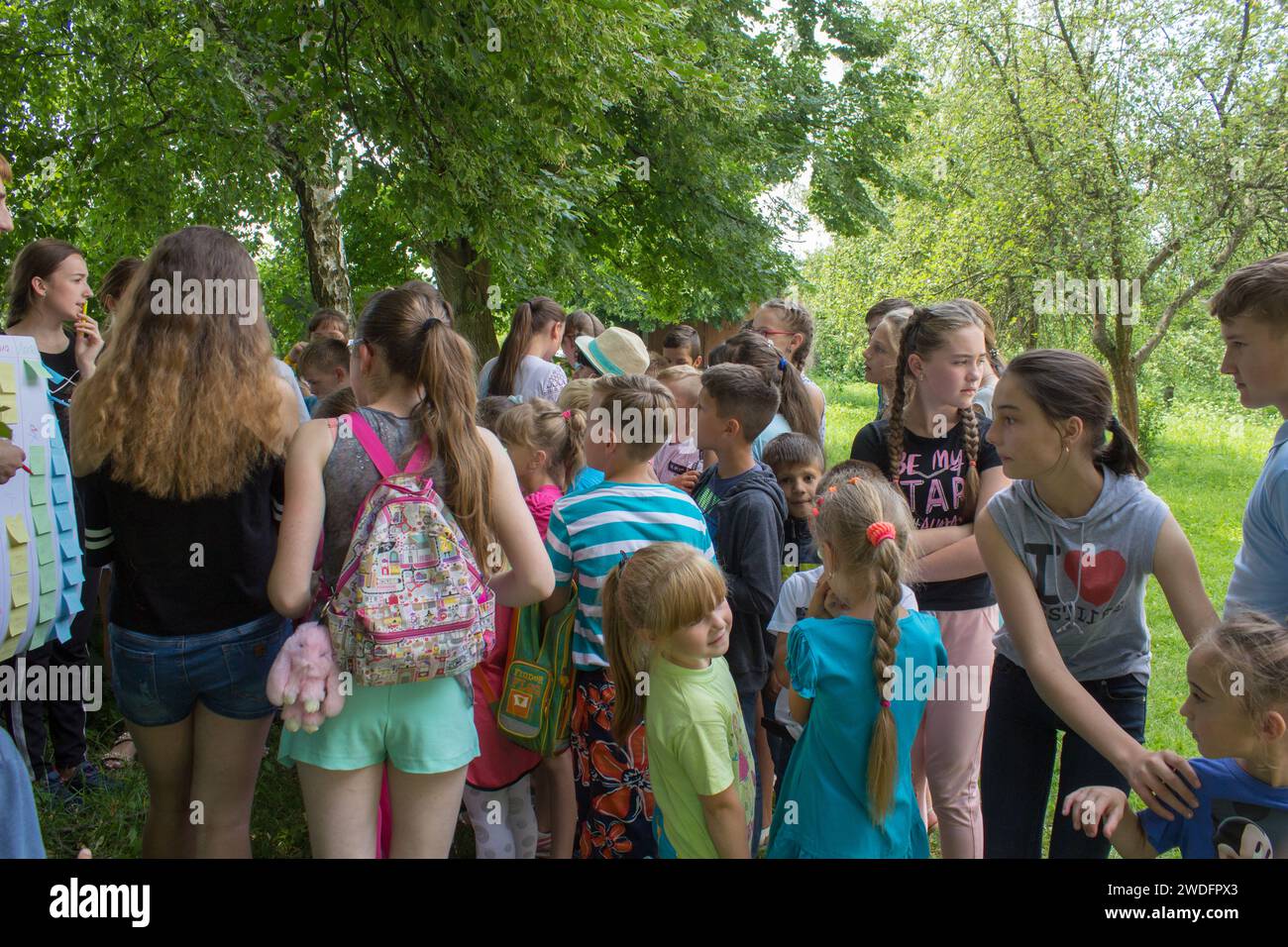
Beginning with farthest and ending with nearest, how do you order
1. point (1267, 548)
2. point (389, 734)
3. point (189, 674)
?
1. point (189, 674)
2. point (389, 734)
3. point (1267, 548)

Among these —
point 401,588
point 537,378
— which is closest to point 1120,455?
point 401,588

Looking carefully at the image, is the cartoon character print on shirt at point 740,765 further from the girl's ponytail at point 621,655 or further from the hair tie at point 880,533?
the hair tie at point 880,533

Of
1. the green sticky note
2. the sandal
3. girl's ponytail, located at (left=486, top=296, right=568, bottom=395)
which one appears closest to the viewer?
the green sticky note

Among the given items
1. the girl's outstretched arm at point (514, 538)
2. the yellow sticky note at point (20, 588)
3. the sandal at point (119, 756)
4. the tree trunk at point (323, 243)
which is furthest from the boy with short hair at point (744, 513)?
A: the tree trunk at point (323, 243)

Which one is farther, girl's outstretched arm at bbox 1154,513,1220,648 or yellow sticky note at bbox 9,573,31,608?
yellow sticky note at bbox 9,573,31,608

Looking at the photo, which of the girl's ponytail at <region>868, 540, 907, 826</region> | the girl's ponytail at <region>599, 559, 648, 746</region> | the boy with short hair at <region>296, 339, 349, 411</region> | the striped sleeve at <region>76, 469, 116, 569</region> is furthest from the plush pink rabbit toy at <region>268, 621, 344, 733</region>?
the boy with short hair at <region>296, 339, 349, 411</region>

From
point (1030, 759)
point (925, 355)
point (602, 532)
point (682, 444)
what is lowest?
point (1030, 759)

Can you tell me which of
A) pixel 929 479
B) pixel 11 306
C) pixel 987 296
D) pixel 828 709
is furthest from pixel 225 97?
pixel 987 296

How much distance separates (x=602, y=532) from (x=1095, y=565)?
139 cm

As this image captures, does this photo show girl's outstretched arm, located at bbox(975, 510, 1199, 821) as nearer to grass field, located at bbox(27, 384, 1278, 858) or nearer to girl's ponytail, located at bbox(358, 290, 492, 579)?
girl's ponytail, located at bbox(358, 290, 492, 579)

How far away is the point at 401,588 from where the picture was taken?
2338 mm

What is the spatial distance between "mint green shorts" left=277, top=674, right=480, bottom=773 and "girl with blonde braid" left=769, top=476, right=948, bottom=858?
88 centimetres

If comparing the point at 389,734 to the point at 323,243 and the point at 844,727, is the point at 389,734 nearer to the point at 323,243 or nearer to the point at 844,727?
the point at 844,727

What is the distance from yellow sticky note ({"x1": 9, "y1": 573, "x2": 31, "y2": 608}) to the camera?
258cm
